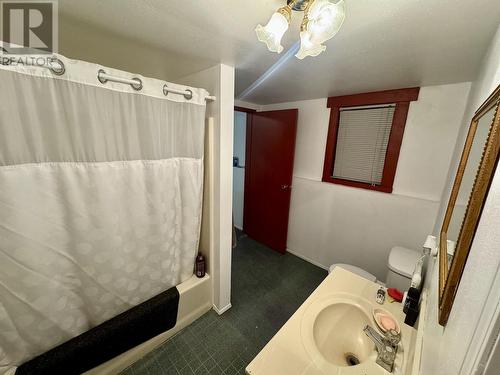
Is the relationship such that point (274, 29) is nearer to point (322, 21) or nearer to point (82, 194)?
point (322, 21)

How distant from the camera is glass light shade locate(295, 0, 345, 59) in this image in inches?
21.9

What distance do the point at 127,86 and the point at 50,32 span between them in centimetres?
37

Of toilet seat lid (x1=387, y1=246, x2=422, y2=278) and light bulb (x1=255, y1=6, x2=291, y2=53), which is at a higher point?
light bulb (x1=255, y1=6, x2=291, y2=53)

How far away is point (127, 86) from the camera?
1.04 m

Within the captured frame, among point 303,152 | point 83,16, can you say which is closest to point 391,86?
point 303,152

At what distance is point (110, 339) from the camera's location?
1151 mm

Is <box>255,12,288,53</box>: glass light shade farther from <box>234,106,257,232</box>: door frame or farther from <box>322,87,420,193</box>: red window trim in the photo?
<box>234,106,257,232</box>: door frame

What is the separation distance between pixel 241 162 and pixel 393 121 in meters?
1.95

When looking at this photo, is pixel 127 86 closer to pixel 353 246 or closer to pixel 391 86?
pixel 391 86

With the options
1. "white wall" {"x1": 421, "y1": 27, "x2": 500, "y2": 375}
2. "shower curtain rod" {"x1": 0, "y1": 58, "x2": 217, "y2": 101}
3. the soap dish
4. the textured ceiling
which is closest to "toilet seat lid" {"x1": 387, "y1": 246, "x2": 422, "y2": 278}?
the soap dish

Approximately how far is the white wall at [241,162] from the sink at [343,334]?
2.21m

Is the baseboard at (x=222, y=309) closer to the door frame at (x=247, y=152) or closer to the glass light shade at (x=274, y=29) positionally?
the door frame at (x=247, y=152)

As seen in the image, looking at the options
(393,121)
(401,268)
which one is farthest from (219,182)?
(393,121)

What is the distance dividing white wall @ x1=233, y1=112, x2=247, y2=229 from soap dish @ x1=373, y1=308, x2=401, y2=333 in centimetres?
231
